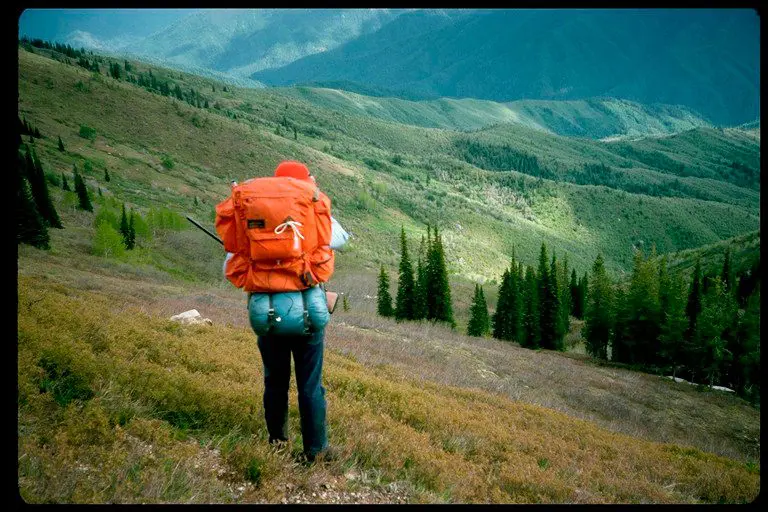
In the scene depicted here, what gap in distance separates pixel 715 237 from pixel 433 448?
24433 cm

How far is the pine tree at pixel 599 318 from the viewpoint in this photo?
173ft

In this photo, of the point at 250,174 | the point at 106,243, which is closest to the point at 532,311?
the point at 106,243

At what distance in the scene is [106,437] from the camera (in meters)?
4.70

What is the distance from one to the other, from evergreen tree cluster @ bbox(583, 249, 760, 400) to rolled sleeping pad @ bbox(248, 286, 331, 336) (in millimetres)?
43215

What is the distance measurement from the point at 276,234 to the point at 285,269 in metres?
0.37

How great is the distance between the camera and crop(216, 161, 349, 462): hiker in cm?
429

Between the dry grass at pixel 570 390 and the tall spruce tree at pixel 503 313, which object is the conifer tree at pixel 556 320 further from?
the dry grass at pixel 570 390

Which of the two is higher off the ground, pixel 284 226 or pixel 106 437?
pixel 284 226

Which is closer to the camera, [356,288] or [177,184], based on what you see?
[356,288]

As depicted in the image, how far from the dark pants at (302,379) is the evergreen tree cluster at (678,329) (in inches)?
1679

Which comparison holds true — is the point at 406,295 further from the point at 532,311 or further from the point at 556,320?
the point at 556,320

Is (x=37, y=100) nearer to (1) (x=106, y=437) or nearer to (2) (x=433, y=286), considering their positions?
(2) (x=433, y=286)

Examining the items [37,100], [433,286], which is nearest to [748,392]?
[433,286]

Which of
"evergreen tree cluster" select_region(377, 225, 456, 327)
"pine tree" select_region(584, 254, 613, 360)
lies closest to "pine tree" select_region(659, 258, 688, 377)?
"pine tree" select_region(584, 254, 613, 360)
